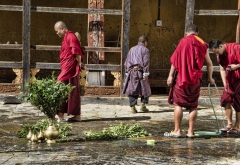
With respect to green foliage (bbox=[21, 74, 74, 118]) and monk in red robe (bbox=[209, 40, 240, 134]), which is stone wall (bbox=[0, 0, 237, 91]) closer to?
monk in red robe (bbox=[209, 40, 240, 134])

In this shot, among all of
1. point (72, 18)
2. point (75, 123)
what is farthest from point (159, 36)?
point (75, 123)

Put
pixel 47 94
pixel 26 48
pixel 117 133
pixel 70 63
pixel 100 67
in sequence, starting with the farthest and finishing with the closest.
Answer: pixel 100 67 < pixel 26 48 < pixel 70 63 < pixel 117 133 < pixel 47 94

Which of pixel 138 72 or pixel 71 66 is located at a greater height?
pixel 71 66

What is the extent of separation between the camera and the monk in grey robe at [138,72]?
38.9 feet

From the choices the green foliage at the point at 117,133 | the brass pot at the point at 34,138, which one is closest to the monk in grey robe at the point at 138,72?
the green foliage at the point at 117,133

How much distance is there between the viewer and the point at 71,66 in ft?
34.0

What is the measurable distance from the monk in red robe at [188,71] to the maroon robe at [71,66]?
7.23 feet

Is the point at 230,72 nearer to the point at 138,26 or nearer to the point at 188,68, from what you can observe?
the point at 188,68

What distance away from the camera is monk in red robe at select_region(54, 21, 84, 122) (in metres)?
10.2

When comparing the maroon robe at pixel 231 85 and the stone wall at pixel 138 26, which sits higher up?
the stone wall at pixel 138 26

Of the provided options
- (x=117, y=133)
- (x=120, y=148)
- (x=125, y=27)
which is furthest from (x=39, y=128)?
(x=125, y=27)

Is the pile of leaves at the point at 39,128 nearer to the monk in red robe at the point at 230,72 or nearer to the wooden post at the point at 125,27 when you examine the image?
the monk in red robe at the point at 230,72

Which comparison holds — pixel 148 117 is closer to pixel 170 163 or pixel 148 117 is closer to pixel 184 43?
pixel 184 43

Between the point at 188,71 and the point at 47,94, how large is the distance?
7.12ft
